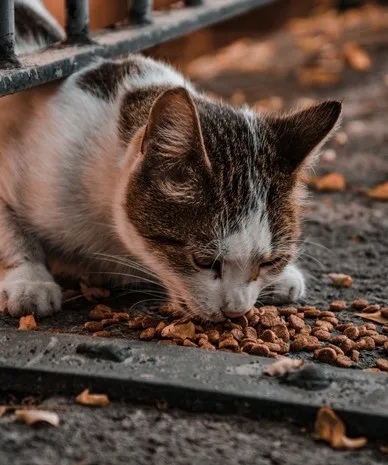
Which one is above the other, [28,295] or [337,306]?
[28,295]

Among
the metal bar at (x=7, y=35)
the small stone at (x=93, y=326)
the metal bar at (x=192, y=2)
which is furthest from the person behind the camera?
the metal bar at (x=192, y=2)

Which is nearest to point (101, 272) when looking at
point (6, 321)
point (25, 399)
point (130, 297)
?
point (130, 297)

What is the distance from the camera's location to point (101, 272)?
10.2 feet

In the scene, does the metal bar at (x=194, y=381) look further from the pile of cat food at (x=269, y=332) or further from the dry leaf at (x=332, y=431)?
the pile of cat food at (x=269, y=332)

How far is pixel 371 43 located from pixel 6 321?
6.38 meters

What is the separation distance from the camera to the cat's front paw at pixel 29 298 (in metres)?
2.83

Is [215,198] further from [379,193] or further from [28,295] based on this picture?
[379,193]

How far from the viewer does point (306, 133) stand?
A: 2848 mm

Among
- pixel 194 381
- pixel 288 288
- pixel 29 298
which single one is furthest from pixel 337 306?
pixel 29 298

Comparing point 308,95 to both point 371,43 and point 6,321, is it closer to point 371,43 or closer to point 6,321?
point 371,43

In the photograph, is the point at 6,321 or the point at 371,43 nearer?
the point at 6,321

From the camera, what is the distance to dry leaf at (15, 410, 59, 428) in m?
2.12

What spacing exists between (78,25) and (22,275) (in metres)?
1.15

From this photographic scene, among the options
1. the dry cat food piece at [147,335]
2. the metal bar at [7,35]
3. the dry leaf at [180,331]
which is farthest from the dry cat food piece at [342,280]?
the metal bar at [7,35]
